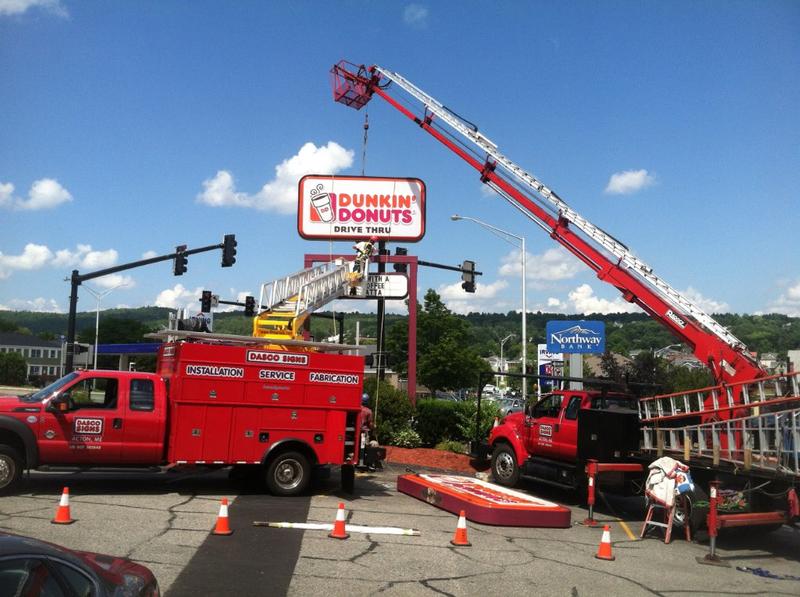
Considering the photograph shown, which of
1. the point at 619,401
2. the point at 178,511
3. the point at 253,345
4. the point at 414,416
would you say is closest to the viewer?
the point at 178,511

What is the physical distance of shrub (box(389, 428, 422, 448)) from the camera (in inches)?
791

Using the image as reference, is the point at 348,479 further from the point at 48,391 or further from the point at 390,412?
the point at 390,412

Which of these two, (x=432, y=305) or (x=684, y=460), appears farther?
(x=432, y=305)

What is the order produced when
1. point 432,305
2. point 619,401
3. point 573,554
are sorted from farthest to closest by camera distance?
point 432,305, point 619,401, point 573,554

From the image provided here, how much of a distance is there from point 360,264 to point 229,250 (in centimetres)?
501

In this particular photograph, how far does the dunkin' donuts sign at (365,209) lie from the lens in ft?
99.0

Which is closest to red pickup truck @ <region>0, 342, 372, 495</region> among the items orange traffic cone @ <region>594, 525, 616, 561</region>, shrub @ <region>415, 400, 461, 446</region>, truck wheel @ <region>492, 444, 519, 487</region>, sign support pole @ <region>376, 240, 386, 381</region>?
truck wheel @ <region>492, 444, 519, 487</region>

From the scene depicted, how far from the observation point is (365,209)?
99.2ft

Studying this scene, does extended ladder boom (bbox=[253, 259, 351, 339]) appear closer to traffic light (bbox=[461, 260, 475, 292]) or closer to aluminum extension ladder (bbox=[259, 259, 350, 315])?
aluminum extension ladder (bbox=[259, 259, 350, 315])

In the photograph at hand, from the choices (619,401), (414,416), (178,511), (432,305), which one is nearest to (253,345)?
(178,511)

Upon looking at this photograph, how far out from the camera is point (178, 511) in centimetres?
1052

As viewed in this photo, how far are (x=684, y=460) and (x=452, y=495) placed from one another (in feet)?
12.4

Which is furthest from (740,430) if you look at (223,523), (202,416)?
(202,416)

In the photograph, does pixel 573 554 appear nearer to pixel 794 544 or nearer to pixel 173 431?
pixel 794 544
